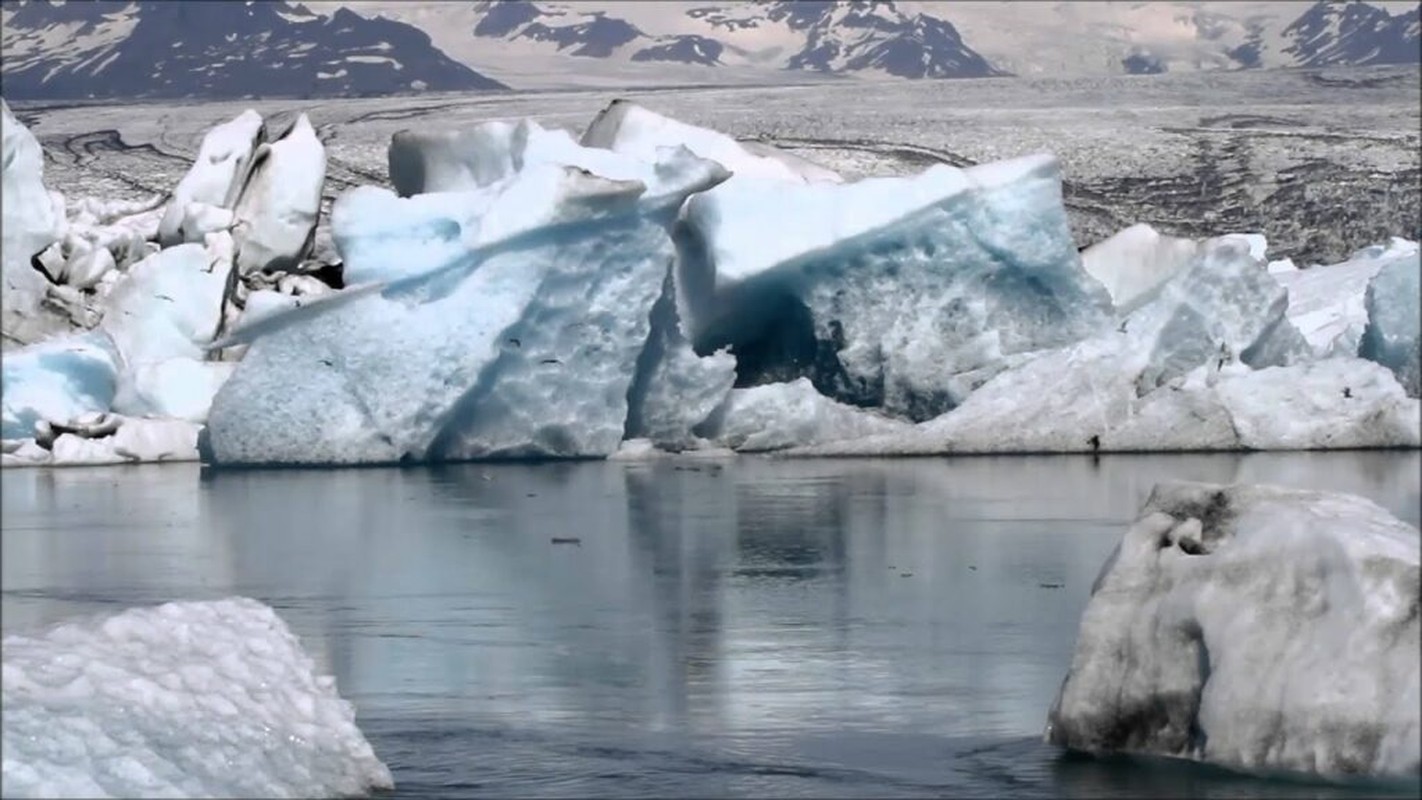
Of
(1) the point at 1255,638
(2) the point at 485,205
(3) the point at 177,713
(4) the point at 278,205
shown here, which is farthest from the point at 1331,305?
(3) the point at 177,713

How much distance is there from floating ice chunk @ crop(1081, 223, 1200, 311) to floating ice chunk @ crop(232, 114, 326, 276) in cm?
469

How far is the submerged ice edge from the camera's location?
1176 cm

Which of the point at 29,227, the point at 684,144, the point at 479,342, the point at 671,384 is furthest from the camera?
the point at 29,227

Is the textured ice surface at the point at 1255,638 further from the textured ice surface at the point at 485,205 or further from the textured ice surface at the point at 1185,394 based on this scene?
the textured ice surface at the point at 1185,394

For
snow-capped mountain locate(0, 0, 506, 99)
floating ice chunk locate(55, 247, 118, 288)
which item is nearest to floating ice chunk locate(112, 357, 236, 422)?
floating ice chunk locate(55, 247, 118, 288)

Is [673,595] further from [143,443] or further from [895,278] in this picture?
[143,443]

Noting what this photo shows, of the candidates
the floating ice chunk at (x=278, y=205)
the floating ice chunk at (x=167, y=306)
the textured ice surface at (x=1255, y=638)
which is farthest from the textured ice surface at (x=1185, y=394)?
the textured ice surface at (x=1255, y=638)

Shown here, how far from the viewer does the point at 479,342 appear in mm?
11688

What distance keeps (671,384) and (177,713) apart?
869 cm

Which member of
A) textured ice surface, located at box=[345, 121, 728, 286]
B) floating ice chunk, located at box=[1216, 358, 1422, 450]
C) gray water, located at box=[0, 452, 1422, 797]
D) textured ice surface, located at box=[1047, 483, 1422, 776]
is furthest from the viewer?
floating ice chunk, located at box=[1216, 358, 1422, 450]

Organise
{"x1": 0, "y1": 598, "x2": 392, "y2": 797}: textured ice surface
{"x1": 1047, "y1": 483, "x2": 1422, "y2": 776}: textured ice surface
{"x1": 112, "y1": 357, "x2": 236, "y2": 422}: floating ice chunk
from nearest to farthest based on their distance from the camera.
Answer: {"x1": 0, "y1": 598, "x2": 392, "y2": 797}: textured ice surface
{"x1": 1047, "y1": 483, "x2": 1422, "y2": 776}: textured ice surface
{"x1": 112, "y1": 357, "x2": 236, "y2": 422}: floating ice chunk

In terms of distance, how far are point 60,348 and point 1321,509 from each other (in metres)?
9.80

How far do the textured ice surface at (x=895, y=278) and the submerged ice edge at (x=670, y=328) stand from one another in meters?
0.01

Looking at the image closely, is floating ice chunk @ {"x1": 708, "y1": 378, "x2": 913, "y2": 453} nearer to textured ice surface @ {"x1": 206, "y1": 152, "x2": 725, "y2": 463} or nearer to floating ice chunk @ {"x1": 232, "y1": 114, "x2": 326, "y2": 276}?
textured ice surface @ {"x1": 206, "y1": 152, "x2": 725, "y2": 463}
